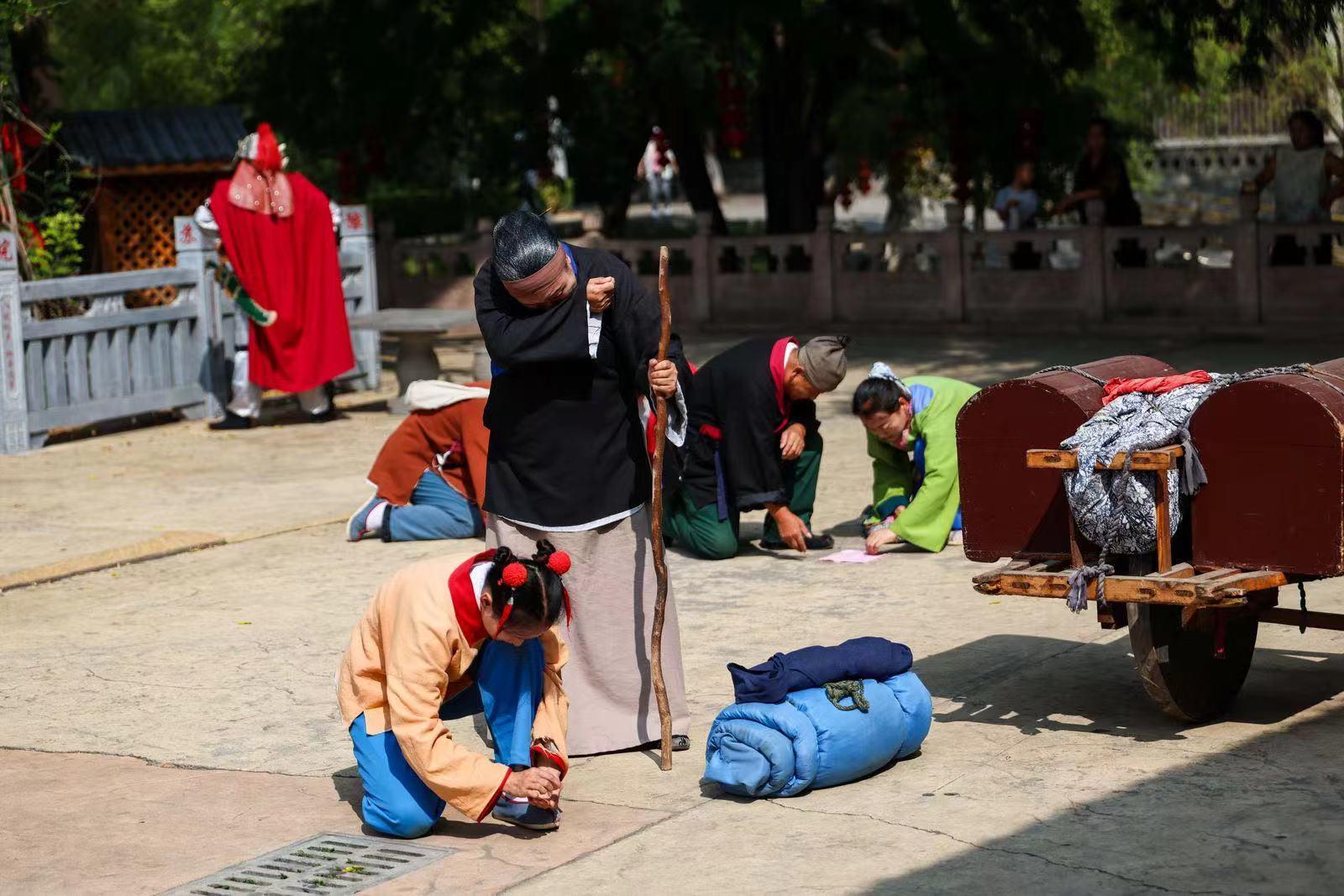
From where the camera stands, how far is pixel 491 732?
202 inches

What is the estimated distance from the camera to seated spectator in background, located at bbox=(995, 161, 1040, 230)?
16.8 meters

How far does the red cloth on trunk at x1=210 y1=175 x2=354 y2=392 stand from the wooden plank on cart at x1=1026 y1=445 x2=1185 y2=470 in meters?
8.39

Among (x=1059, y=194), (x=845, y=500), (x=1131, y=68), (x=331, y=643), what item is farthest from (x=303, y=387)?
(x=1131, y=68)

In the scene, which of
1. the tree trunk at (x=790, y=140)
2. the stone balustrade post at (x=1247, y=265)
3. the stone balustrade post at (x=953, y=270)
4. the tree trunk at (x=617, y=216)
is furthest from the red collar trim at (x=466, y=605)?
the tree trunk at (x=617, y=216)

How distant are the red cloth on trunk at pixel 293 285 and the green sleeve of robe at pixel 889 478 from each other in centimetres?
557

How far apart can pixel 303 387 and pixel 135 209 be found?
3709 millimetres

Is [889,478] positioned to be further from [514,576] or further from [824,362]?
[514,576]

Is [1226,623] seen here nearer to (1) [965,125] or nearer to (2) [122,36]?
(1) [965,125]

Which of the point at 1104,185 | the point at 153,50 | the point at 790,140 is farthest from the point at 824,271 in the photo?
the point at 153,50

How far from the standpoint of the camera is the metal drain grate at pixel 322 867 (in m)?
4.57

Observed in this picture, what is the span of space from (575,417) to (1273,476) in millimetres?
1994

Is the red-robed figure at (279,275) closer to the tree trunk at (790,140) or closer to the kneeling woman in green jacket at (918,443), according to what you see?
the kneeling woman in green jacket at (918,443)

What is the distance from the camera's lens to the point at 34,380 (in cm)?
1202

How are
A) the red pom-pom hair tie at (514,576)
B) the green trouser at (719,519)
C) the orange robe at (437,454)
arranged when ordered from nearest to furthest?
the red pom-pom hair tie at (514,576) → the green trouser at (719,519) → the orange robe at (437,454)
